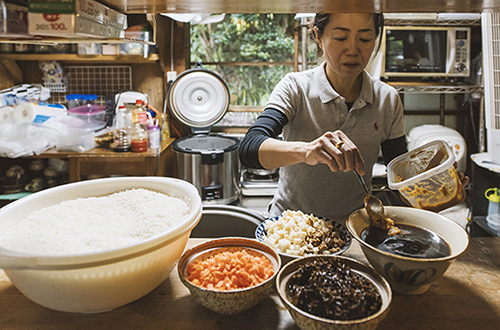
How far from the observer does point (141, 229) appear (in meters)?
0.88

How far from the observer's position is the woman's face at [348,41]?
1386 millimetres

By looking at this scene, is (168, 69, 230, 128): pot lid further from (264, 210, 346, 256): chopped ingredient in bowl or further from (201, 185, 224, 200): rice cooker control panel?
(264, 210, 346, 256): chopped ingredient in bowl

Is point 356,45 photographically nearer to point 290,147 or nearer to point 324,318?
point 290,147

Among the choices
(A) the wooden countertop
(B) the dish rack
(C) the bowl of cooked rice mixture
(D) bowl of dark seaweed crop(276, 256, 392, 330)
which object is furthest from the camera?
(B) the dish rack

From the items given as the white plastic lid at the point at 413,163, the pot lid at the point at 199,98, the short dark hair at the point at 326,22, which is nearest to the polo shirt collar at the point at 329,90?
the short dark hair at the point at 326,22

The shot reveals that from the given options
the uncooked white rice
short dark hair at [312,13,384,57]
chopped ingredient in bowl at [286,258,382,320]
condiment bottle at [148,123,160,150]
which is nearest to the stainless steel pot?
condiment bottle at [148,123,160,150]

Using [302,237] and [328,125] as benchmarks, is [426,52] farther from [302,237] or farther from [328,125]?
[302,237]

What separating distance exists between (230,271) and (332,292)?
24 cm

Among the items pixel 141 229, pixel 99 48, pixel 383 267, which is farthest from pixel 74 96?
pixel 383 267

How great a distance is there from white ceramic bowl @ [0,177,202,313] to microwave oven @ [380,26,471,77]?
101 inches

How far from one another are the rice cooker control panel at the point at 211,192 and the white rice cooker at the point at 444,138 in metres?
1.61

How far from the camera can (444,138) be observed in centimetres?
297

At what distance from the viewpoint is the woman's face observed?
54.6 inches

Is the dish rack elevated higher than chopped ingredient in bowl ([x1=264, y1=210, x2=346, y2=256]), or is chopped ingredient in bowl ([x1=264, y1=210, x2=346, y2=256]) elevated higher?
the dish rack
